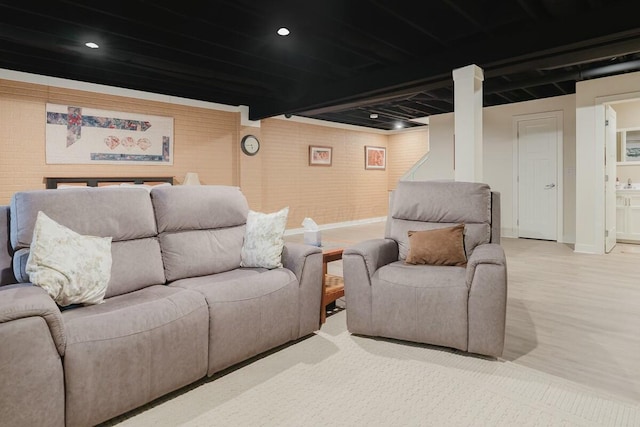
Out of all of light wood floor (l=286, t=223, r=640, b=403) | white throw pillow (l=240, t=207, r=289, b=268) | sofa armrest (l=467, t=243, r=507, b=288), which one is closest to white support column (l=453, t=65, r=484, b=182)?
light wood floor (l=286, t=223, r=640, b=403)

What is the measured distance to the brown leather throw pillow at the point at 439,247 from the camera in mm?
2646

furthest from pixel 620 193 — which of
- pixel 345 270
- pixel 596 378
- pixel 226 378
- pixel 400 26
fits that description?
pixel 226 378

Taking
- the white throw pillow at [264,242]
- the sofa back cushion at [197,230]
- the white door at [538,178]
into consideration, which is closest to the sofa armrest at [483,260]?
the white throw pillow at [264,242]

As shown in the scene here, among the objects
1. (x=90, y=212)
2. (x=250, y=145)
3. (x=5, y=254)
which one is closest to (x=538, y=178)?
(x=250, y=145)

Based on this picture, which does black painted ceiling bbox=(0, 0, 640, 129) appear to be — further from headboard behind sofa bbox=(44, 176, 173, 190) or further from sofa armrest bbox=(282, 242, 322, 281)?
sofa armrest bbox=(282, 242, 322, 281)

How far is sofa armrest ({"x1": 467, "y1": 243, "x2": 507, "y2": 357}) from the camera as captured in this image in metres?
2.18

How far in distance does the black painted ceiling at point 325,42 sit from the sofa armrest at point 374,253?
1.97m

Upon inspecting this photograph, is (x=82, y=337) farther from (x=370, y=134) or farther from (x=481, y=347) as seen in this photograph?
(x=370, y=134)

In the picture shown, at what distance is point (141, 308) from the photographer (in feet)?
5.95

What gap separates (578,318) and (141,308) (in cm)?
300

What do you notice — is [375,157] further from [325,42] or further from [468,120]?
[325,42]

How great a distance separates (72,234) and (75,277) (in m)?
0.25

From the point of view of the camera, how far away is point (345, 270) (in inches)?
103

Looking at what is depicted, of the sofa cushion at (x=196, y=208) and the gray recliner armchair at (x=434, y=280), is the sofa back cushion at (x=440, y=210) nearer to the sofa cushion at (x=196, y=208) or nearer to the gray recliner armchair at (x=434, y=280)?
the gray recliner armchair at (x=434, y=280)
